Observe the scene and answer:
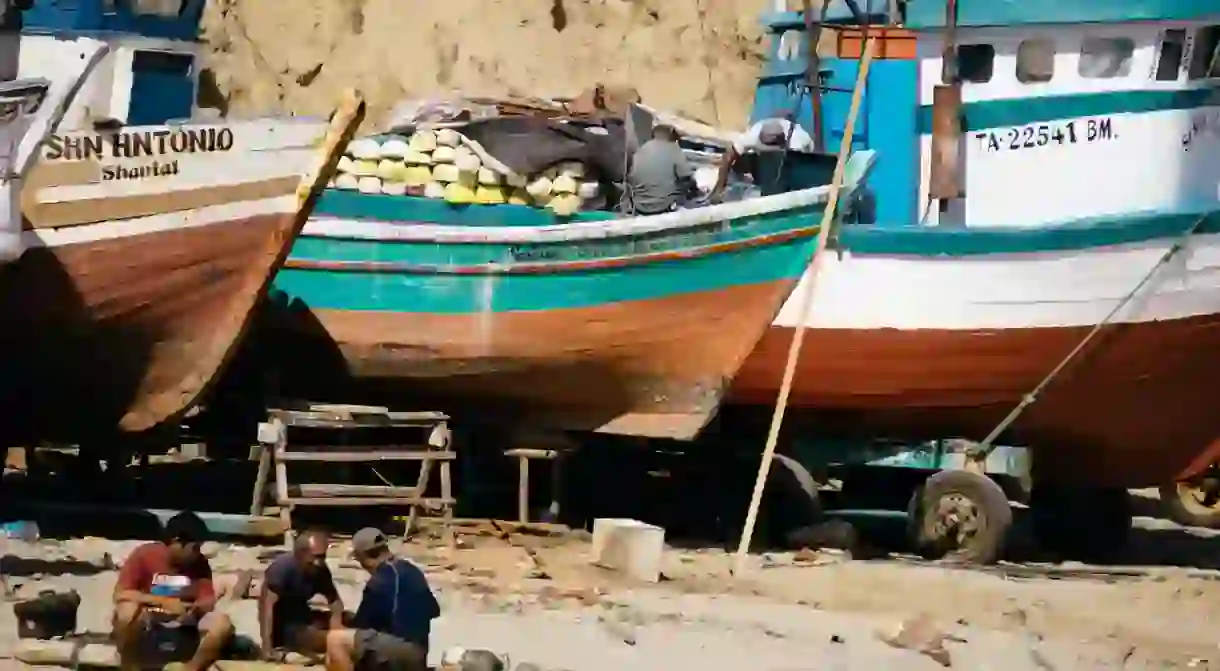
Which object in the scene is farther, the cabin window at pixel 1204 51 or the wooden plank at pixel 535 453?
the wooden plank at pixel 535 453

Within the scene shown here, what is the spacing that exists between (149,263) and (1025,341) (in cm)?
580

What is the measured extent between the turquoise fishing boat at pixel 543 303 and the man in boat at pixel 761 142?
78cm

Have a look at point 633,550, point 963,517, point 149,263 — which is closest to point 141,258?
point 149,263

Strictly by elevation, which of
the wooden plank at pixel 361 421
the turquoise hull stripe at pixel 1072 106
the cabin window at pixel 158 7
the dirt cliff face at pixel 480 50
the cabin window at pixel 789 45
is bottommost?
the wooden plank at pixel 361 421

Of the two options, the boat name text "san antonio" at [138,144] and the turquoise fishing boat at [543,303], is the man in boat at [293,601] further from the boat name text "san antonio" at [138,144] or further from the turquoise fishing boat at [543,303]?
the turquoise fishing boat at [543,303]

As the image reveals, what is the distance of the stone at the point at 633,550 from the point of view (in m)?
11.9

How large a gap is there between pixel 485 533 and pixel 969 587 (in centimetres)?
326

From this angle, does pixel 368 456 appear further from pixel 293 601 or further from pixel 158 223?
pixel 293 601

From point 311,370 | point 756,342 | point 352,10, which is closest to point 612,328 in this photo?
point 756,342

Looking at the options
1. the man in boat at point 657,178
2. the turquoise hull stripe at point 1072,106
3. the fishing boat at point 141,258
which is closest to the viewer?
the fishing boat at point 141,258

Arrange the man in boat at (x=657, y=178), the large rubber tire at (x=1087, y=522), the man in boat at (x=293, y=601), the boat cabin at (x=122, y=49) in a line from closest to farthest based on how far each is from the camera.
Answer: the man in boat at (x=293, y=601)
the man in boat at (x=657, y=178)
the boat cabin at (x=122, y=49)
the large rubber tire at (x=1087, y=522)

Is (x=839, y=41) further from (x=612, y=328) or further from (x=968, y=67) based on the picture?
(x=612, y=328)

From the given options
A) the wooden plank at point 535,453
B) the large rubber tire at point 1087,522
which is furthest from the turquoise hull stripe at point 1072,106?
the wooden plank at point 535,453

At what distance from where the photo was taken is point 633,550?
1193cm
